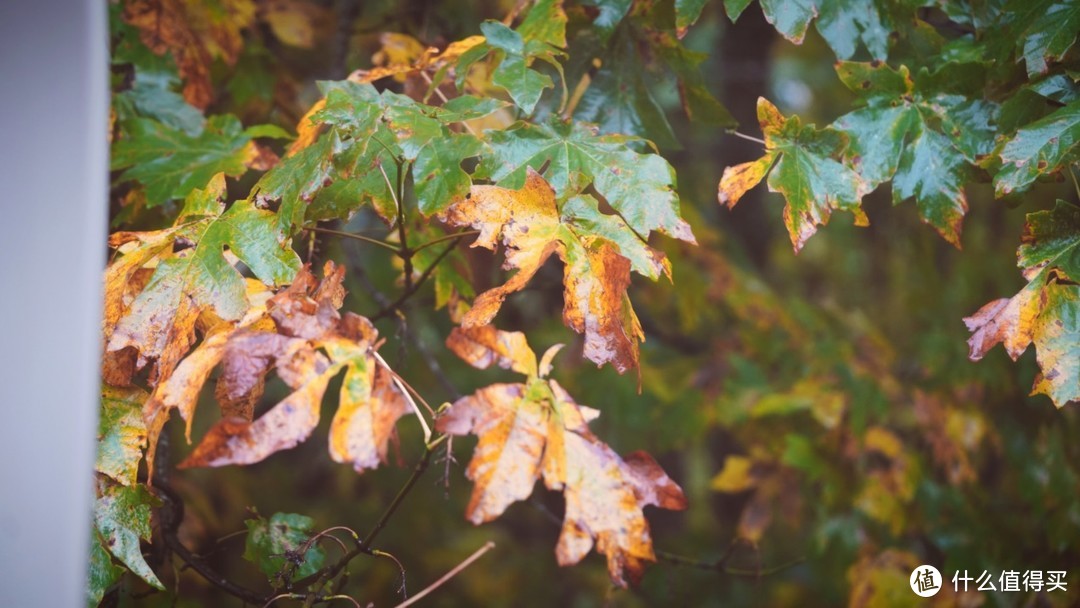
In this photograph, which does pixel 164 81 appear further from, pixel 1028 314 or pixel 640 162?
pixel 1028 314

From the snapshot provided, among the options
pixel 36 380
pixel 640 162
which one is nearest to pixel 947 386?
pixel 640 162

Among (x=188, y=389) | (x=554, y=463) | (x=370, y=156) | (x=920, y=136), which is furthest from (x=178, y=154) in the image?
(x=920, y=136)

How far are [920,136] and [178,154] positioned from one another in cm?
151

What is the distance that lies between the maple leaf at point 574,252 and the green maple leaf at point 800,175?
23 cm

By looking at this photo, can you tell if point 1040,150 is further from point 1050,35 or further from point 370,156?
point 370,156

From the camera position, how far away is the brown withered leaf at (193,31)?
6.35 ft

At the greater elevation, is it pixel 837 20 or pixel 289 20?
pixel 837 20

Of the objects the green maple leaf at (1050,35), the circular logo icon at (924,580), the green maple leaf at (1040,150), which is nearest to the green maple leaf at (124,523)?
the green maple leaf at (1040,150)

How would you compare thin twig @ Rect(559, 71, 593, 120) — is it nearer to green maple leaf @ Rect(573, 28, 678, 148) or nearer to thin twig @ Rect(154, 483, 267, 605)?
green maple leaf @ Rect(573, 28, 678, 148)

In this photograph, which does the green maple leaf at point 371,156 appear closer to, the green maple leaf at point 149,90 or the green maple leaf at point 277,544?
the green maple leaf at point 277,544

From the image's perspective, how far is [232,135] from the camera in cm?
173

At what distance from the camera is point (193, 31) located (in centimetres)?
203

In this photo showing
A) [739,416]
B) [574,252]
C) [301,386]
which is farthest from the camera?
[739,416]

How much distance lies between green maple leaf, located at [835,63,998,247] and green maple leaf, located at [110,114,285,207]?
1169 millimetres
